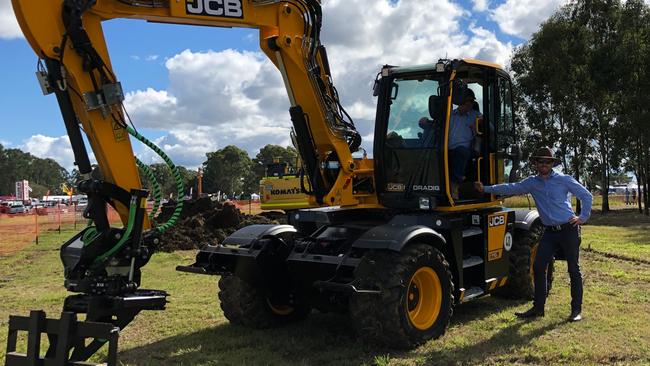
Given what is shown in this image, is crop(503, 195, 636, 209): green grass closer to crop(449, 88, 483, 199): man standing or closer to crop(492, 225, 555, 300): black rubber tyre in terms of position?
crop(492, 225, 555, 300): black rubber tyre

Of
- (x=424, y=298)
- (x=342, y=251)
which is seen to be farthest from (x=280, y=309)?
(x=424, y=298)

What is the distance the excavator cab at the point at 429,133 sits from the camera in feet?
21.9

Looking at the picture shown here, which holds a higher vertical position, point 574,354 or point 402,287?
point 402,287

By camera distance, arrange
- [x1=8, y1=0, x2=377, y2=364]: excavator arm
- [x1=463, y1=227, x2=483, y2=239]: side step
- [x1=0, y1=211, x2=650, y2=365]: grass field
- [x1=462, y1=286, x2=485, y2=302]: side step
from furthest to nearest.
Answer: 1. [x1=463, y1=227, x2=483, y2=239]: side step
2. [x1=462, y1=286, x2=485, y2=302]: side step
3. [x1=0, y1=211, x2=650, y2=365]: grass field
4. [x1=8, y1=0, x2=377, y2=364]: excavator arm

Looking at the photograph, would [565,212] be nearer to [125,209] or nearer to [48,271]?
[125,209]

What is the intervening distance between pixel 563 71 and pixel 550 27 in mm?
2610

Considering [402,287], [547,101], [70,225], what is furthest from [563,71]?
[402,287]

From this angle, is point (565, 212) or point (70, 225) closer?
point (565, 212)

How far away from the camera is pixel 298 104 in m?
6.47

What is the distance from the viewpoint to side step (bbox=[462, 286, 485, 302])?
667 centimetres

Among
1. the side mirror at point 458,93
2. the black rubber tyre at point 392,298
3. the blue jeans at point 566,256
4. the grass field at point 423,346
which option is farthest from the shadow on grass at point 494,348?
the side mirror at point 458,93

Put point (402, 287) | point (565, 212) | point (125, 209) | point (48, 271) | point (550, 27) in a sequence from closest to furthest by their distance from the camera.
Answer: point (125, 209) < point (402, 287) < point (565, 212) < point (48, 271) < point (550, 27)

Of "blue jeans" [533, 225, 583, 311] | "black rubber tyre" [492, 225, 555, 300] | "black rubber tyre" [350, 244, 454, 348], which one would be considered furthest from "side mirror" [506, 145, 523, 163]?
"black rubber tyre" [350, 244, 454, 348]

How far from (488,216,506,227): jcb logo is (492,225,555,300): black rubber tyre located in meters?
0.56
